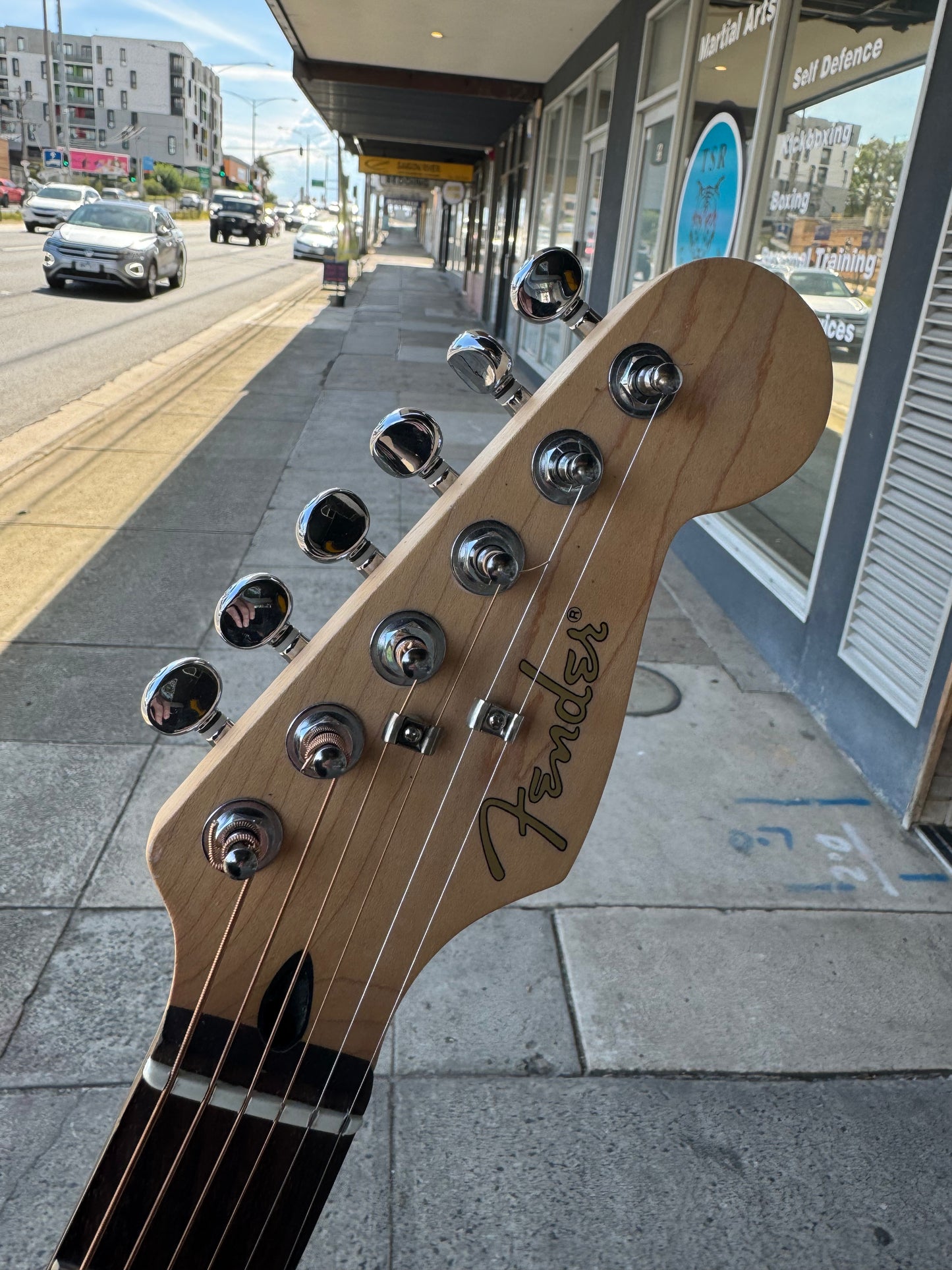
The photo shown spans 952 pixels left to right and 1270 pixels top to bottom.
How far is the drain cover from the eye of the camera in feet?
13.9

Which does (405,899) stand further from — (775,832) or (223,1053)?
A: (775,832)

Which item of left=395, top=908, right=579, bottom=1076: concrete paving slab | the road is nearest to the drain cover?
left=395, top=908, right=579, bottom=1076: concrete paving slab

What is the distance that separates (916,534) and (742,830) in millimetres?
1223

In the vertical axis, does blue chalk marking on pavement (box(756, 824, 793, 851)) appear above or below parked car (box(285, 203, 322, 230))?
below

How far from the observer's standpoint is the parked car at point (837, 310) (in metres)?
4.19

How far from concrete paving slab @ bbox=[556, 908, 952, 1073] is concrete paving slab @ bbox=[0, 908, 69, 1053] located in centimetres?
140

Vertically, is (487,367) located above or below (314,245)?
above

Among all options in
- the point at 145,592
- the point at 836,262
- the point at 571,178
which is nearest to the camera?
the point at 836,262

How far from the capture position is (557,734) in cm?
111

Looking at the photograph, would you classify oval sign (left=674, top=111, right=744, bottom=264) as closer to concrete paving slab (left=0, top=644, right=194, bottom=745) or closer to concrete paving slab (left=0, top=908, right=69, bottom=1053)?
concrete paving slab (left=0, top=644, right=194, bottom=745)

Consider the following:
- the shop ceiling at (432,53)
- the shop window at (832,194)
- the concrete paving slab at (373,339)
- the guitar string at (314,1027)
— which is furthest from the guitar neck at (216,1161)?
the concrete paving slab at (373,339)

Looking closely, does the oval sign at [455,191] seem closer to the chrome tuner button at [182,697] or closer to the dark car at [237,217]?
the dark car at [237,217]

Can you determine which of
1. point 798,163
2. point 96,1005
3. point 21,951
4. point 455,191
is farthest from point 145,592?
point 455,191

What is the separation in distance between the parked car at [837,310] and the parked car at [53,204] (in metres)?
29.0
